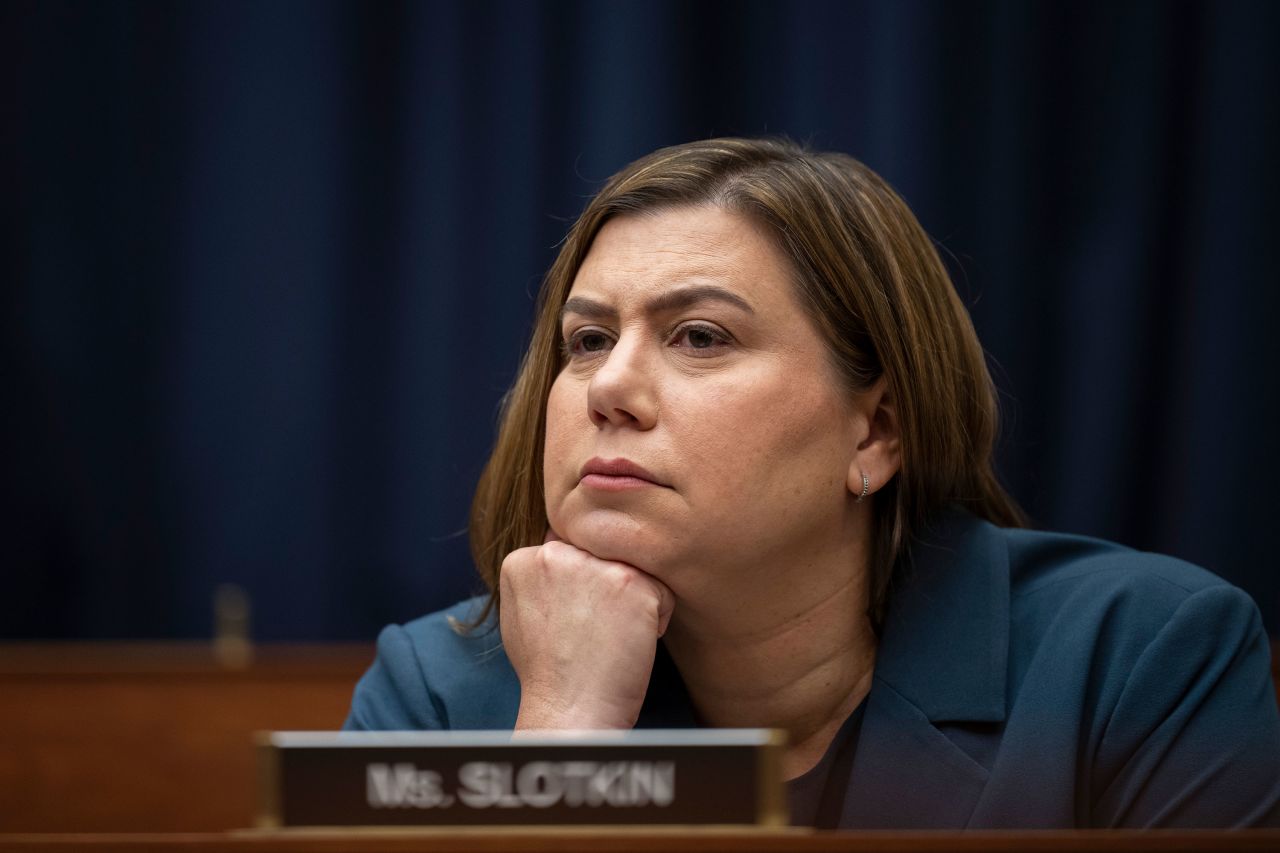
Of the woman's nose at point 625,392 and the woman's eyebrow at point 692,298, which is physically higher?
the woman's eyebrow at point 692,298

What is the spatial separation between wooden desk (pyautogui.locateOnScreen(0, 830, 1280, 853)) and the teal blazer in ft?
1.41

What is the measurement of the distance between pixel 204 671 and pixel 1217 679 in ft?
4.61

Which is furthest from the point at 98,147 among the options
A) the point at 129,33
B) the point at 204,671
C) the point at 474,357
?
the point at 204,671

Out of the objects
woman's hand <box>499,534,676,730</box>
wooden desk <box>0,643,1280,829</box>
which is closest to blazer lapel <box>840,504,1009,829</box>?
woman's hand <box>499,534,676,730</box>

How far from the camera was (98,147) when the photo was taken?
2.37 meters

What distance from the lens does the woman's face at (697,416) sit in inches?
50.6

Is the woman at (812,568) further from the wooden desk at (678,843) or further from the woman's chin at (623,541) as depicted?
the wooden desk at (678,843)

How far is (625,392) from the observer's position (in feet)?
4.23

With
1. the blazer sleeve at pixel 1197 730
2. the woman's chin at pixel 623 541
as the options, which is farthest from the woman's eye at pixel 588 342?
the blazer sleeve at pixel 1197 730

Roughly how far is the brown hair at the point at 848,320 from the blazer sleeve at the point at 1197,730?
12.3 inches

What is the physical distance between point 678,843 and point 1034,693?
2.19ft

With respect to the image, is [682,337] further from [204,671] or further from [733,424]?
[204,671]

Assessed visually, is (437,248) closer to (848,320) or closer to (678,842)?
(848,320)

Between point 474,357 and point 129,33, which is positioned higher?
point 129,33
